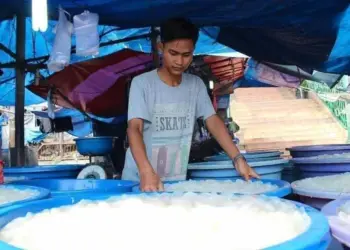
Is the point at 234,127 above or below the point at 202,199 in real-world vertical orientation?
above

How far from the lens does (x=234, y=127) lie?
249 inches

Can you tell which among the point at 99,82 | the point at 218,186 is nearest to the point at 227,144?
the point at 218,186

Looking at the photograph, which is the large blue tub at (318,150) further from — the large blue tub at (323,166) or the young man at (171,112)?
the young man at (171,112)

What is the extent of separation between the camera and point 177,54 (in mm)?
2115

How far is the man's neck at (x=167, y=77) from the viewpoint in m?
2.26

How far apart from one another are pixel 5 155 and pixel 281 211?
692 centimetres

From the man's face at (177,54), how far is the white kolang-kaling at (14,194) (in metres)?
0.94

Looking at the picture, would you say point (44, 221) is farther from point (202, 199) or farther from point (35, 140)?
point (35, 140)

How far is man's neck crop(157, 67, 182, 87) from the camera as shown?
2.26 meters

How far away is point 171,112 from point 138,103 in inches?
8.6

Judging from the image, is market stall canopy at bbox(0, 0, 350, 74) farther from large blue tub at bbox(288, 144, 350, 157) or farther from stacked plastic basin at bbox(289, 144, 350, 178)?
stacked plastic basin at bbox(289, 144, 350, 178)

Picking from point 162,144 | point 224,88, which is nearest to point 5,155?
point 224,88

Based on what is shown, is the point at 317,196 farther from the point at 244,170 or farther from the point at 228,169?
the point at 228,169

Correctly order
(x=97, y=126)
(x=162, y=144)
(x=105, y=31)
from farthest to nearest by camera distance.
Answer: (x=97, y=126)
(x=105, y=31)
(x=162, y=144)
